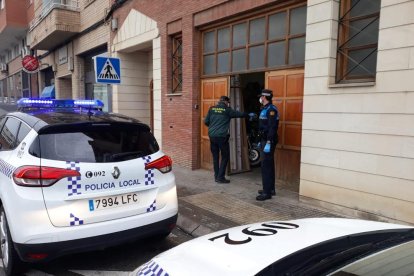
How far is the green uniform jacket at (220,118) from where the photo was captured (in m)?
7.17

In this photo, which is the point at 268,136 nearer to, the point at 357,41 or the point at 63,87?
the point at 357,41

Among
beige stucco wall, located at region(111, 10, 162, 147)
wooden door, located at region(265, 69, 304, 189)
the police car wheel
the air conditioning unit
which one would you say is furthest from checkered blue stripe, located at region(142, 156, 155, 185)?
the air conditioning unit

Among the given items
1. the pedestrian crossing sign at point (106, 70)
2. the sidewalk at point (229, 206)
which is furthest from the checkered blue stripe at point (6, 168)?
the pedestrian crossing sign at point (106, 70)

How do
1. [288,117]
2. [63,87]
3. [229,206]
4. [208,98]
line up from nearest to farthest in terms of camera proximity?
[229,206]
[288,117]
[208,98]
[63,87]

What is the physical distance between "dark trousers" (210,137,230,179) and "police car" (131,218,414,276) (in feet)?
15.6

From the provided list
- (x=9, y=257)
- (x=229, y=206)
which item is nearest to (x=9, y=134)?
(x=9, y=257)

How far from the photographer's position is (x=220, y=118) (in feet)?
23.7

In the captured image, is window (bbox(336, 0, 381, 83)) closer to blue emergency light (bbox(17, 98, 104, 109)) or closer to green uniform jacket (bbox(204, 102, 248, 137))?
green uniform jacket (bbox(204, 102, 248, 137))

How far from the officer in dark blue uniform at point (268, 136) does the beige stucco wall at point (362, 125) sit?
49 cm

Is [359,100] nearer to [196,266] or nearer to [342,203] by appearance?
[342,203]

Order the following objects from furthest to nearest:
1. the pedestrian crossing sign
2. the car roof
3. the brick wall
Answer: the brick wall → the pedestrian crossing sign → the car roof

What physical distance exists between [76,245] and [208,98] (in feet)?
18.6

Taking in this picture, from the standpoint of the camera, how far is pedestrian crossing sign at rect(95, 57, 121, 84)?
7105 mm

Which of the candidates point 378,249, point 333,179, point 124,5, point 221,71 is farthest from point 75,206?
point 124,5
